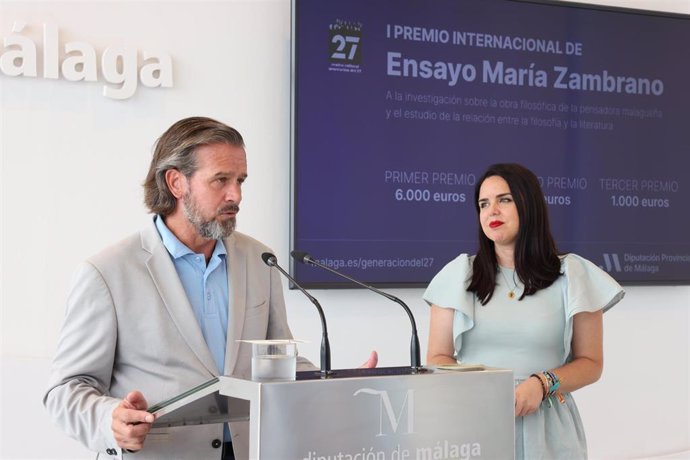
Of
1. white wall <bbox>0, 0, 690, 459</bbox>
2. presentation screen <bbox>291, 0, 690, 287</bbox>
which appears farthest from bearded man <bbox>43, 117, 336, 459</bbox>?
presentation screen <bbox>291, 0, 690, 287</bbox>

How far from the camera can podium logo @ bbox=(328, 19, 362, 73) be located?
4.08 meters

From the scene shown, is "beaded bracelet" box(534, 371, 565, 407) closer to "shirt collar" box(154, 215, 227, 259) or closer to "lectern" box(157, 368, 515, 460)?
"lectern" box(157, 368, 515, 460)

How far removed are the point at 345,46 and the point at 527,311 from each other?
6.13ft

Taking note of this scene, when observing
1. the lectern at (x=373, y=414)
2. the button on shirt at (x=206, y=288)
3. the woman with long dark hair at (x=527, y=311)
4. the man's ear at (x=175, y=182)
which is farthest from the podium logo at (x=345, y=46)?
the lectern at (x=373, y=414)

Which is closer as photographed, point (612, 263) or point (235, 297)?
point (235, 297)

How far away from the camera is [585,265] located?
2.77 meters

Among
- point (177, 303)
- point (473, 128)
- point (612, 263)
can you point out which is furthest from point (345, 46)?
point (177, 303)

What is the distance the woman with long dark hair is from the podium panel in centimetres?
75

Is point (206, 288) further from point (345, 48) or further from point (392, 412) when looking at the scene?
point (345, 48)

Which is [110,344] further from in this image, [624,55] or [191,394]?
[624,55]

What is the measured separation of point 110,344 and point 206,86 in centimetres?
197

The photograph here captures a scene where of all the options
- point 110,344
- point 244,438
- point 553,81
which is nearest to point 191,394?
point 244,438

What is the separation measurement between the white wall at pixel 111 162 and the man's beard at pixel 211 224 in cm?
152

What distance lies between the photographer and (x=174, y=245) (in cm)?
235
